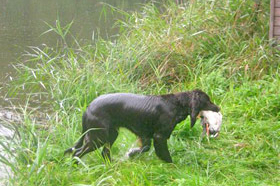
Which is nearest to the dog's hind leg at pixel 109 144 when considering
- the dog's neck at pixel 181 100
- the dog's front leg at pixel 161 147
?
the dog's front leg at pixel 161 147

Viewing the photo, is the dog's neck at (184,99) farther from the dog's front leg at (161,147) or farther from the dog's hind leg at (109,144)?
the dog's hind leg at (109,144)

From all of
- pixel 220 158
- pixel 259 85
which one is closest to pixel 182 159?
pixel 220 158

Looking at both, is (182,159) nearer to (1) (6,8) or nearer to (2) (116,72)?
(2) (116,72)

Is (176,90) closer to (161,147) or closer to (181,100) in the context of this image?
(181,100)

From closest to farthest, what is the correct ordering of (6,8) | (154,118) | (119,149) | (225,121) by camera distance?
1. (154,118)
2. (119,149)
3. (225,121)
4. (6,8)

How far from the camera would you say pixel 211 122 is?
4.69 meters

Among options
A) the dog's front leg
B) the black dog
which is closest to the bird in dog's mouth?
the black dog

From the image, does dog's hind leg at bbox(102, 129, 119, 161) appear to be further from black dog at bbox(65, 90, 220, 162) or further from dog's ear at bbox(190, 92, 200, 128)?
dog's ear at bbox(190, 92, 200, 128)

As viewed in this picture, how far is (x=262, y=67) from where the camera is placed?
6785 mm

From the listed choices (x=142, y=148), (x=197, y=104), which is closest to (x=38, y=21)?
(x=142, y=148)

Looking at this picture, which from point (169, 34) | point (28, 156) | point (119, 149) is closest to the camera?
point (28, 156)

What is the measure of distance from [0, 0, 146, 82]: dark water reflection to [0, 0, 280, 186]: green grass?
1.31 meters

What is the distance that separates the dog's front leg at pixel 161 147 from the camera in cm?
450

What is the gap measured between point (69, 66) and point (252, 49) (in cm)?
261
